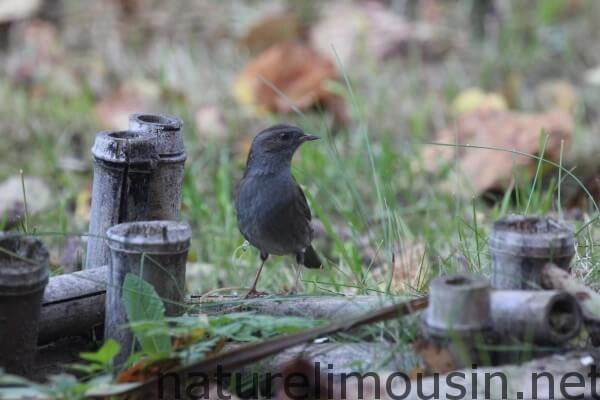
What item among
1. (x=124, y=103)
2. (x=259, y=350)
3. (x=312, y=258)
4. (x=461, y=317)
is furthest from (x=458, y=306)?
(x=124, y=103)

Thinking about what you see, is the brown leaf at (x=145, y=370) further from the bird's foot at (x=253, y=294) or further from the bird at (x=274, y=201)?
the bird at (x=274, y=201)

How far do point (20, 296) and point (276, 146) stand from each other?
1685 millimetres

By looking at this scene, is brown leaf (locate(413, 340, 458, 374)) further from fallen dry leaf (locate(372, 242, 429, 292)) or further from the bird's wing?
the bird's wing

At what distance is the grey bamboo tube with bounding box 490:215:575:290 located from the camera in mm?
2785

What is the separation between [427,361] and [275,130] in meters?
1.71

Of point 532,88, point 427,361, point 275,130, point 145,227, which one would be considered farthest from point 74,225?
point 532,88

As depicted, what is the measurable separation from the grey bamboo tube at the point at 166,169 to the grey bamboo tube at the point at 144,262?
1.74ft

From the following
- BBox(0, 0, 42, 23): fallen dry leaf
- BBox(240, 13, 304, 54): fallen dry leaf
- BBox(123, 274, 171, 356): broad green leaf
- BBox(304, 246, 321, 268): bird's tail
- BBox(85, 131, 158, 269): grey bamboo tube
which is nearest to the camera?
BBox(123, 274, 171, 356): broad green leaf

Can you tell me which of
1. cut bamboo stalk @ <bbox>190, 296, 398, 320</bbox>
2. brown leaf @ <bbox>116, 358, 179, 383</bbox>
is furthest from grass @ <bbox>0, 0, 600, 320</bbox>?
brown leaf @ <bbox>116, 358, 179, 383</bbox>

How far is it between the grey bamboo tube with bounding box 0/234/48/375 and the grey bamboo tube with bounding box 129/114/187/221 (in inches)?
29.1

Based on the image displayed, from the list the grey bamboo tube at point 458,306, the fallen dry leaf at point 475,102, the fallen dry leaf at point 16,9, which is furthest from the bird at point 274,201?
the fallen dry leaf at point 16,9

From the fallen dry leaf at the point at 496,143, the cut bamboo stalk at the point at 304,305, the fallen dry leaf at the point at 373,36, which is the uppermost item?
the fallen dry leaf at the point at 373,36

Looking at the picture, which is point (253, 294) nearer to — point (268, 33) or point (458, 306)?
point (458, 306)

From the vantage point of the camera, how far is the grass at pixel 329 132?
15.6 feet
